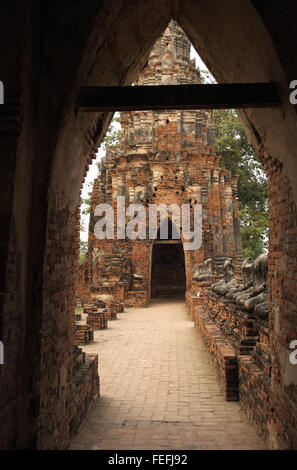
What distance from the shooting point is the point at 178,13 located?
13.9 feet

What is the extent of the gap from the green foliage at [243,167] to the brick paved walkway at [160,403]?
1853 cm

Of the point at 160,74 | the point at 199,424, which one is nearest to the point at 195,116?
the point at 160,74

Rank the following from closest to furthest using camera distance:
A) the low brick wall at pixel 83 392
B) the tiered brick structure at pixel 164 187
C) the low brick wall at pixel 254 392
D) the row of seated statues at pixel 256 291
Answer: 1. the low brick wall at pixel 254 392
2. the low brick wall at pixel 83 392
3. the row of seated statues at pixel 256 291
4. the tiered brick structure at pixel 164 187

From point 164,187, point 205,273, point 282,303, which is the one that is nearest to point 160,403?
point 282,303

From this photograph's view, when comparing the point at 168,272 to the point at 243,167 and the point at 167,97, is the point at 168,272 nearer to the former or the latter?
the point at 243,167

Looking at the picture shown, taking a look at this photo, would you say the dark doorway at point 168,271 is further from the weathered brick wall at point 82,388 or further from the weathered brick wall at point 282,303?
the weathered brick wall at point 282,303

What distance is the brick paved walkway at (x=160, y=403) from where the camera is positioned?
4.01 metres

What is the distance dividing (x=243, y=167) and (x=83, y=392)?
25.7 meters

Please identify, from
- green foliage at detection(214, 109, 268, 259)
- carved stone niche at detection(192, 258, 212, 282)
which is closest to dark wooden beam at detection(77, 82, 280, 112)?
carved stone niche at detection(192, 258, 212, 282)

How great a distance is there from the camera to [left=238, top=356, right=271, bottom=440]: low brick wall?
3.93m

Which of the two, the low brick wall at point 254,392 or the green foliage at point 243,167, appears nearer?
the low brick wall at point 254,392

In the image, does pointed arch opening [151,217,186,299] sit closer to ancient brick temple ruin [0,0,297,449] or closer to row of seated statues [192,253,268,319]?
row of seated statues [192,253,268,319]

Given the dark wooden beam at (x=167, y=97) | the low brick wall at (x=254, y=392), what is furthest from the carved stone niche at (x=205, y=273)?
the dark wooden beam at (x=167, y=97)

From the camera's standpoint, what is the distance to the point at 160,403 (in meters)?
5.10
